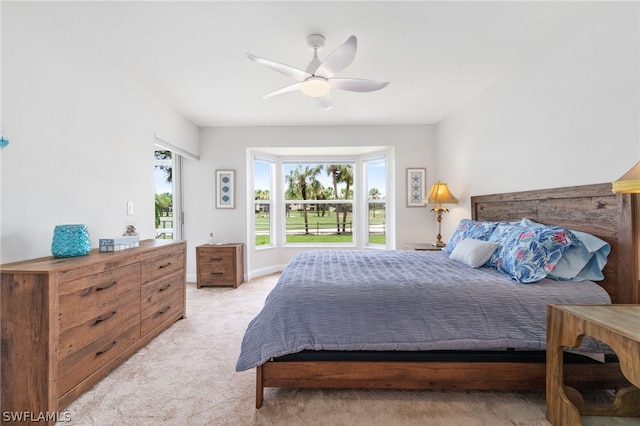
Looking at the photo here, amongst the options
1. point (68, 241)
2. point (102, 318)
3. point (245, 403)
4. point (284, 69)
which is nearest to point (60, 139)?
point (68, 241)

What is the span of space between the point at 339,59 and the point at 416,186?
2953mm

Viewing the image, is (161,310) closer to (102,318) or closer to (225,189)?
(102,318)

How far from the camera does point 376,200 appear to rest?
4996 millimetres

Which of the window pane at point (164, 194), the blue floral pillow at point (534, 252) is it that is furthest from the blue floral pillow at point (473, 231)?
the window pane at point (164, 194)

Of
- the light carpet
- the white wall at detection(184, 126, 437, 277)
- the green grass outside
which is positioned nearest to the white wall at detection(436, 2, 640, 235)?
the white wall at detection(184, 126, 437, 277)

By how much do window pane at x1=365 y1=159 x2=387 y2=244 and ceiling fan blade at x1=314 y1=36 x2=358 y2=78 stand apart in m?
3.01

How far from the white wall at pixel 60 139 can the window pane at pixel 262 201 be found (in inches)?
82.5

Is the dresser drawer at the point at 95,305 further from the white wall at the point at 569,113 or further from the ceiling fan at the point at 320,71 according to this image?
the white wall at the point at 569,113

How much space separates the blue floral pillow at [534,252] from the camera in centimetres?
174

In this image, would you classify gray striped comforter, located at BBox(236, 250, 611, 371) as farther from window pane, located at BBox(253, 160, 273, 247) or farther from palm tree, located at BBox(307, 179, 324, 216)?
palm tree, located at BBox(307, 179, 324, 216)

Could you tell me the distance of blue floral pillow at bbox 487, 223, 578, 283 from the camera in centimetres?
174

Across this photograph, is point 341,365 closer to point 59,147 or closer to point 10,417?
point 10,417

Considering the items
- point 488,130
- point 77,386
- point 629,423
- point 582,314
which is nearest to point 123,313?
point 77,386

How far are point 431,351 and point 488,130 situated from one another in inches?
102
